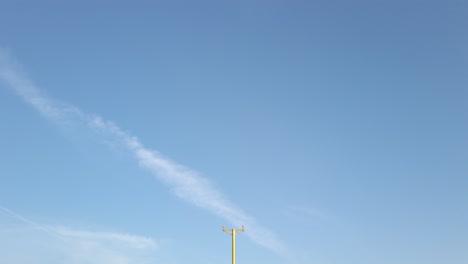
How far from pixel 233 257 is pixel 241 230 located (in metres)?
3.47

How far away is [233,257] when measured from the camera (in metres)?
65.8

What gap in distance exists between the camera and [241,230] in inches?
2665
